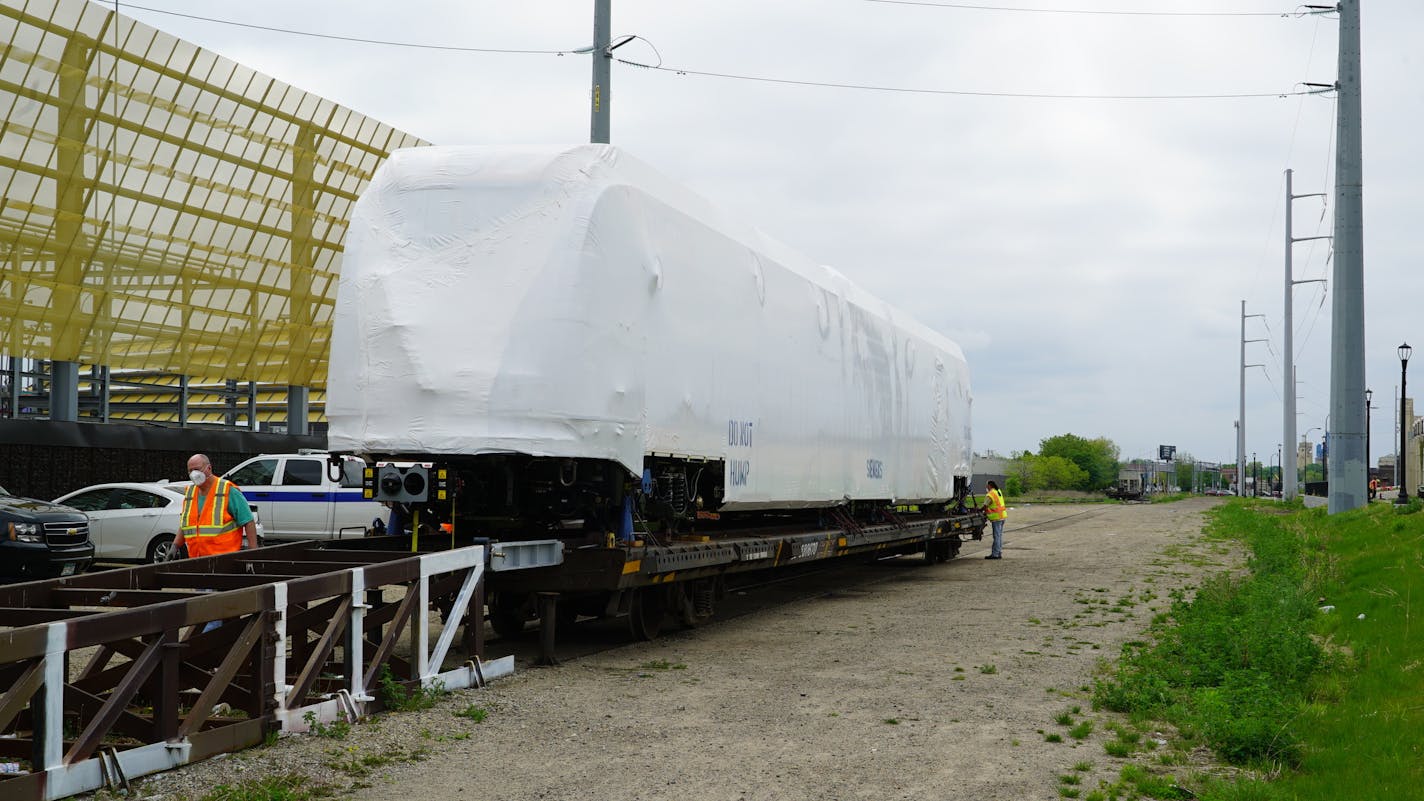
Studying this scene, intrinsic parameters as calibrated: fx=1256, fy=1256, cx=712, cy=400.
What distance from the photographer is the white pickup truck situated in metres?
21.3

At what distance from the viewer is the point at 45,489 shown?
25734mm

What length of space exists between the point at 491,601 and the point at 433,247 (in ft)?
11.2

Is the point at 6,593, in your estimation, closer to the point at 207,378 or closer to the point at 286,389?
the point at 207,378

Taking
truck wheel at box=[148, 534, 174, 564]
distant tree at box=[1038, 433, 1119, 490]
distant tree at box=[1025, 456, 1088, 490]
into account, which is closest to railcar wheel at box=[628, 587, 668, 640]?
truck wheel at box=[148, 534, 174, 564]

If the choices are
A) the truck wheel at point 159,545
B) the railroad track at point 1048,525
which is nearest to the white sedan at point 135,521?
the truck wheel at point 159,545

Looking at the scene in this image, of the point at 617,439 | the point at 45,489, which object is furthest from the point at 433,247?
the point at 45,489

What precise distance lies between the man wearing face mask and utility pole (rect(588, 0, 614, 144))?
7.78 m

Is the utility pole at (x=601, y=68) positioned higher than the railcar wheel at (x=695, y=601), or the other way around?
the utility pole at (x=601, y=68)

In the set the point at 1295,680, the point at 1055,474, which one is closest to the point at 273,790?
the point at 1295,680

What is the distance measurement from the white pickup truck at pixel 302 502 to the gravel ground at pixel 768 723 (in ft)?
31.2

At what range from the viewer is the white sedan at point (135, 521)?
19078 millimetres

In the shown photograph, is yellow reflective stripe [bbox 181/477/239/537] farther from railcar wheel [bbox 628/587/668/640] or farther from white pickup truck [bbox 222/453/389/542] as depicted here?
white pickup truck [bbox 222/453/389/542]

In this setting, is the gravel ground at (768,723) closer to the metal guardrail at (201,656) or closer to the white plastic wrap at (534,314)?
the metal guardrail at (201,656)

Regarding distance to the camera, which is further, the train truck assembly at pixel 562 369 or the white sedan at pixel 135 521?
the white sedan at pixel 135 521
